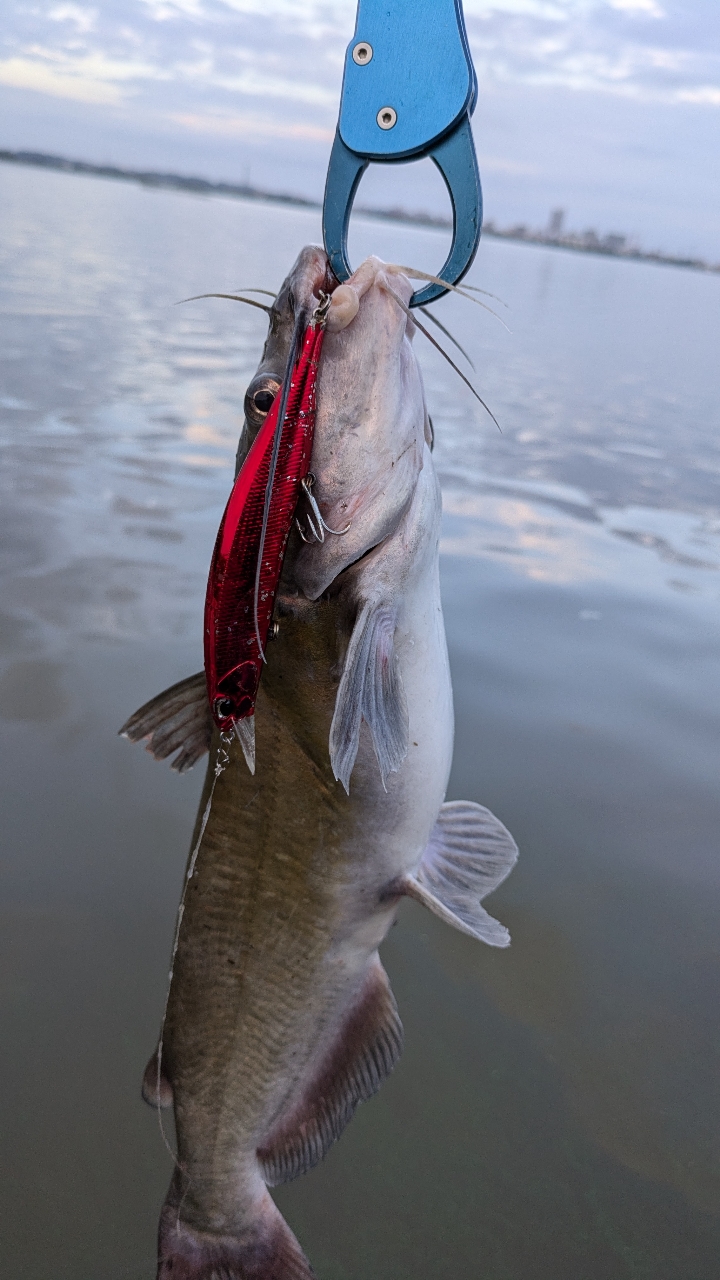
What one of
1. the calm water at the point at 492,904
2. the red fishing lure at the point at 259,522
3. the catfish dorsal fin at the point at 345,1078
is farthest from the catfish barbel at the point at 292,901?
the calm water at the point at 492,904

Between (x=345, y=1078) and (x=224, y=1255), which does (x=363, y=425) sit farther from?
(x=224, y=1255)

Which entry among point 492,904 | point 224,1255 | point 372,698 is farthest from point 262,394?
point 492,904

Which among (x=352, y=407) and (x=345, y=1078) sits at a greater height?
(x=352, y=407)

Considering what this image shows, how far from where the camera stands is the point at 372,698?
1773 mm

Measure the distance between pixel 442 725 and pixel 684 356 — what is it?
18684 millimetres

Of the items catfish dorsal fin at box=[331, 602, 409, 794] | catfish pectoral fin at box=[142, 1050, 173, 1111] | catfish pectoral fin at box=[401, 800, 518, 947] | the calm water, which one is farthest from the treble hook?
the calm water

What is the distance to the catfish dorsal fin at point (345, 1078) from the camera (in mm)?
2072

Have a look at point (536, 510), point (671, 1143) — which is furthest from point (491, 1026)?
point (536, 510)

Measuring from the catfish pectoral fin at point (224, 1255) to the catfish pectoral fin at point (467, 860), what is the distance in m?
0.80

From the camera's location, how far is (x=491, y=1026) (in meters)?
2.69

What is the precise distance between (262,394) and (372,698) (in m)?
0.63

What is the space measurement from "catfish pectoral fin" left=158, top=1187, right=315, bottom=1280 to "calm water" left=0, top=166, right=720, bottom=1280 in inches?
8.0

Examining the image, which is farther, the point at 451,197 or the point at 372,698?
the point at 372,698

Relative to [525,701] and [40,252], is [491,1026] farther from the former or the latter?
[40,252]
